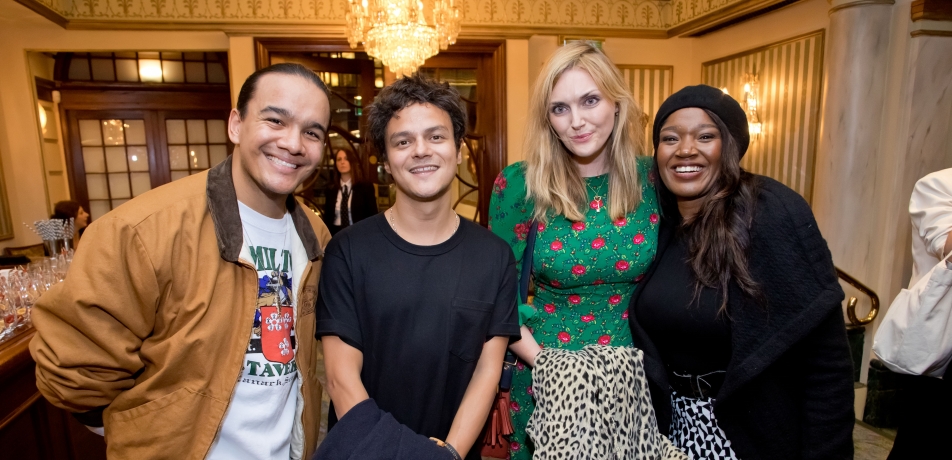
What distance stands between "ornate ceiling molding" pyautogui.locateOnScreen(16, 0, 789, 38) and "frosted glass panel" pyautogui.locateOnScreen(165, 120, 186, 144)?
2.23 metres

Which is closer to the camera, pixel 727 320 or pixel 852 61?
pixel 727 320

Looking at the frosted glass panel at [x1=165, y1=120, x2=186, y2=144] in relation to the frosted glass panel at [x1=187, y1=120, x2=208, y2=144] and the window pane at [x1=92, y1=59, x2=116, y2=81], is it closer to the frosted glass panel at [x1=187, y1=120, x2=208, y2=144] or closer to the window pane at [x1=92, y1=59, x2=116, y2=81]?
the frosted glass panel at [x1=187, y1=120, x2=208, y2=144]

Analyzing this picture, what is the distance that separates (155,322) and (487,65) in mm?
4843

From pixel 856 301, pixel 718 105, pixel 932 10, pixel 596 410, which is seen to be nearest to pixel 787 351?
pixel 596 410

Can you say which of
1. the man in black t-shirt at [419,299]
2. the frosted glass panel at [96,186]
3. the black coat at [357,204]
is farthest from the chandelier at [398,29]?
the frosted glass panel at [96,186]

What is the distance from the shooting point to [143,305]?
1.17 metres

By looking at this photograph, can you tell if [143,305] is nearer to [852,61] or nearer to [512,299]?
[512,299]

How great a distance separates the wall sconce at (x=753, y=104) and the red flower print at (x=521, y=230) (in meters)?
4.39

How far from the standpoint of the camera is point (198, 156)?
23.7 ft

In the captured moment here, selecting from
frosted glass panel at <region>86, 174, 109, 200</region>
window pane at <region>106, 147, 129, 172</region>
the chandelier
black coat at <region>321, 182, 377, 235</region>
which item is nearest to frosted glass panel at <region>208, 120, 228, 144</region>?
window pane at <region>106, 147, 129, 172</region>

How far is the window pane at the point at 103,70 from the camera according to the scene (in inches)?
267

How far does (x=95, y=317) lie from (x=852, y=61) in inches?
184

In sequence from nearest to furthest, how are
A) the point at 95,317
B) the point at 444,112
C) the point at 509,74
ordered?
the point at 95,317 < the point at 444,112 < the point at 509,74

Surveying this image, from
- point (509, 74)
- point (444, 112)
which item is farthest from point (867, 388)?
point (509, 74)
